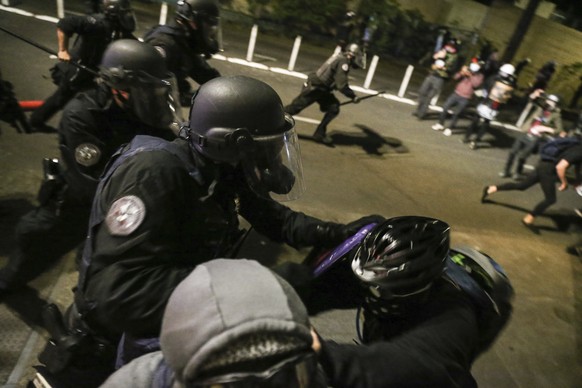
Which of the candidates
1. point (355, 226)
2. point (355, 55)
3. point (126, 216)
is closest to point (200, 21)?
point (355, 226)

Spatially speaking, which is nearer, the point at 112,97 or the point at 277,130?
the point at 277,130

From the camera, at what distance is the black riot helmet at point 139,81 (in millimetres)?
2643

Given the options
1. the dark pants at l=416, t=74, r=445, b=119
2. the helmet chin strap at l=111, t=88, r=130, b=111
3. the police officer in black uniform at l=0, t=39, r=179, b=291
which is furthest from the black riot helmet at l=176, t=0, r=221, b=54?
the dark pants at l=416, t=74, r=445, b=119

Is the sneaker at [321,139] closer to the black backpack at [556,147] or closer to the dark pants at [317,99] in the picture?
the dark pants at [317,99]

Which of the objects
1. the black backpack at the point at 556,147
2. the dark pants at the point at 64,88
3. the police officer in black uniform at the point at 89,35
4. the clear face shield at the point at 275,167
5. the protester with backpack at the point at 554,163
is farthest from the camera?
the black backpack at the point at 556,147

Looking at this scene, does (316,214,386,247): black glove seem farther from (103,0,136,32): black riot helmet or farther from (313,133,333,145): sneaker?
(313,133,333,145): sneaker

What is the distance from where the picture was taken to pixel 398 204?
5980 mm

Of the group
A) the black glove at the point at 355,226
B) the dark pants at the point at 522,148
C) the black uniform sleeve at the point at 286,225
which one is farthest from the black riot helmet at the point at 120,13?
the dark pants at the point at 522,148

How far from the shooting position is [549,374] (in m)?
3.70

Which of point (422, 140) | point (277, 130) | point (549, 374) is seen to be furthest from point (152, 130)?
point (422, 140)

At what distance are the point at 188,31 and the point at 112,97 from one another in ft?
5.90

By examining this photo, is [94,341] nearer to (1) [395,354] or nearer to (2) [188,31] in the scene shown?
(1) [395,354]

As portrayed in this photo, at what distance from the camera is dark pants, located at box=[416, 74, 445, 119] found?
973cm

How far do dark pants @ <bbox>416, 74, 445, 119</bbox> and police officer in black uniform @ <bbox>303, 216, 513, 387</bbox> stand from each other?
8642 millimetres
